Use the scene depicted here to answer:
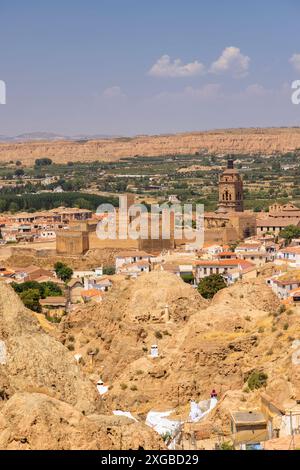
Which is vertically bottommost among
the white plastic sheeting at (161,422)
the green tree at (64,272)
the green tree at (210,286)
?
the green tree at (64,272)

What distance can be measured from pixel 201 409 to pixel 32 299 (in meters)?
18.8

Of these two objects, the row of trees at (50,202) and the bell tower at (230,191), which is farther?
the row of trees at (50,202)

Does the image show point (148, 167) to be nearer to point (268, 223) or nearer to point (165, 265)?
point (268, 223)

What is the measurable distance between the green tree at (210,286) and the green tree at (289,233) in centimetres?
1802

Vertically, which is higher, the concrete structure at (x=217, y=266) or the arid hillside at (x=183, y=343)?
the arid hillside at (x=183, y=343)

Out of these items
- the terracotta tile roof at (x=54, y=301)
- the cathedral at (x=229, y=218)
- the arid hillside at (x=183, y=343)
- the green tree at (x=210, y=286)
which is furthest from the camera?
the cathedral at (x=229, y=218)

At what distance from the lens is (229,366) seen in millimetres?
17312

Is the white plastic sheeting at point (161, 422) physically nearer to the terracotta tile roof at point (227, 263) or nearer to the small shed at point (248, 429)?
the small shed at point (248, 429)

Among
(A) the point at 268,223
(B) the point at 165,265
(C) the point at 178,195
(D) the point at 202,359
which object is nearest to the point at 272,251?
(B) the point at 165,265

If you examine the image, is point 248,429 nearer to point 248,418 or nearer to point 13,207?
point 248,418

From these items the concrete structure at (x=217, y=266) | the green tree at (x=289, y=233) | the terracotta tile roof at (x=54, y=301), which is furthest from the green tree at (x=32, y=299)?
the green tree at (x=289, y=233)

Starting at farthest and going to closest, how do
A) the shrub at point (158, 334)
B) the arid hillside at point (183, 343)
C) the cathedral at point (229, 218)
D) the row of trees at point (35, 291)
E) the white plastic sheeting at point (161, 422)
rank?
the cathedral at point (229, 218) < the row of trees at point (35, 291) < the shrub at point (158, 334) < the arid hillside at point (183, 343) < the white plastic sheeting at point (161, 422)

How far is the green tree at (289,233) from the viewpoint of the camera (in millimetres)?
52591

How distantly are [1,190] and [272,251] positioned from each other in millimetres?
69018
